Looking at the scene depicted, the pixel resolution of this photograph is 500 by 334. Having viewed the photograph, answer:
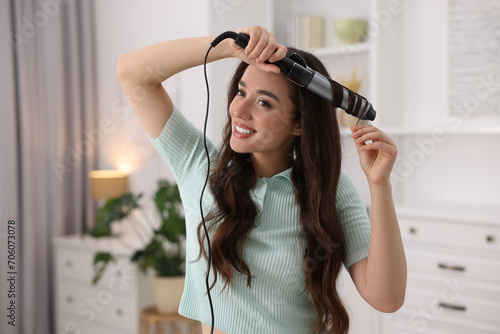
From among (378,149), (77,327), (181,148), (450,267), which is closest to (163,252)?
(77,327)

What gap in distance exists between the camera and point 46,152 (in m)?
3.34

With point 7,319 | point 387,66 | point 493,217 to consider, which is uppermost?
point 387,66

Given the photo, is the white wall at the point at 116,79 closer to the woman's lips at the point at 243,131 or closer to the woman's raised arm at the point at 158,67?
the woman's raised arm at the point at 158,67

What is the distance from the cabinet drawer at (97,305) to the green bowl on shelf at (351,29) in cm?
188

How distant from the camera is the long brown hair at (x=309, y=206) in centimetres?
113

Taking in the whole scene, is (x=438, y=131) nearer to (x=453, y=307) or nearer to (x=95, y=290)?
(x=453, y=307)

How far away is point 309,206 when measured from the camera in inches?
45.9

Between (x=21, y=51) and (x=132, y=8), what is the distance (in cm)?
76

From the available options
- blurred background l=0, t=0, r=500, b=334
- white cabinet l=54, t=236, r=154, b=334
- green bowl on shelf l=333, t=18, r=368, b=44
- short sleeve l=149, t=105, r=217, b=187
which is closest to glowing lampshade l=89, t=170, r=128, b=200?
blurred background l=0, t=0, r=500, b=334

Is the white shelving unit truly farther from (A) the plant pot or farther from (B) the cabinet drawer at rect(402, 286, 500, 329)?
(A) the plant pot

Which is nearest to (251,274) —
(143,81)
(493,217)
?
(143,81)

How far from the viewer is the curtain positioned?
3088 millimetres

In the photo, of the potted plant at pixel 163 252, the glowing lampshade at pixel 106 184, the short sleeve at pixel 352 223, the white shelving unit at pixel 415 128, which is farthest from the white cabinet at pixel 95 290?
the short sleeve at pixel 352 223

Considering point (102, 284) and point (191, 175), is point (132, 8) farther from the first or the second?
point (191, 175)
